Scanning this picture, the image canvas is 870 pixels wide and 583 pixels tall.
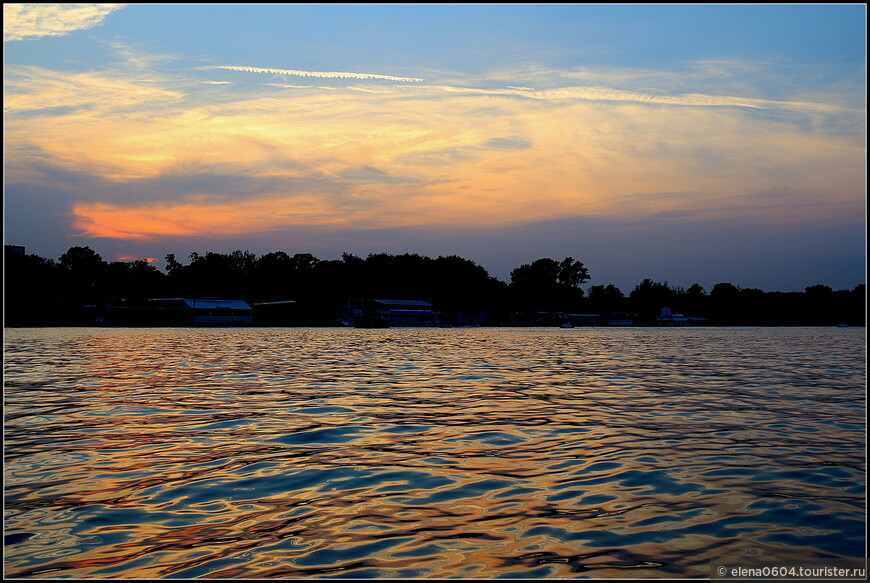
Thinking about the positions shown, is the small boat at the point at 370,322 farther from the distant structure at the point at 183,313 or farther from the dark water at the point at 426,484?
the dark water at the point at 426,484

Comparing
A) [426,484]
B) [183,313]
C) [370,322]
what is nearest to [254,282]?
[183,313]

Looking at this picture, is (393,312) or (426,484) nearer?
(426,484)

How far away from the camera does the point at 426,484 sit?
9.75 metres

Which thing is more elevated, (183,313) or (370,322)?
(183,313)

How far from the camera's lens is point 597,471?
34.6 feet

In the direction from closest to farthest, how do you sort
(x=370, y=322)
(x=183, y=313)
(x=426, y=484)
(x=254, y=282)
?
(x=426, y=484) → (x=370, y=322) → (x=183, y=313) → (x=254, y=282)

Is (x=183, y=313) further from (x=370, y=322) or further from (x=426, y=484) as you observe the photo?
(x=426, y=484)

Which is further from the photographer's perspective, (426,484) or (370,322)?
(370,322)

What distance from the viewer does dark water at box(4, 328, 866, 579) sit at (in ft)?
22.8

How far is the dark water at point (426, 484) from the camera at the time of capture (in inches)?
274

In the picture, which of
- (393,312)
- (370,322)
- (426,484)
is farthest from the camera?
(393,312)

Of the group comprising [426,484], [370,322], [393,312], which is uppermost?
[393,312]

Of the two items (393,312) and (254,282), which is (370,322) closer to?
(393,312)

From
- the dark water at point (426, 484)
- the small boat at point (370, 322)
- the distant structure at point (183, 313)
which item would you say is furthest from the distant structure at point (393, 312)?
the dark water at point (426, 484)
